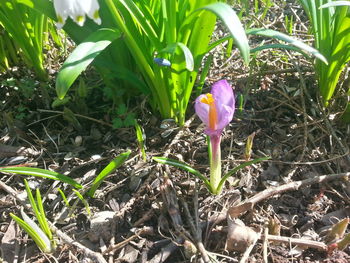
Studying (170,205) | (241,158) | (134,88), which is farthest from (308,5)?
(170,205)

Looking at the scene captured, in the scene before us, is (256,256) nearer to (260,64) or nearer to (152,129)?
(152,129)

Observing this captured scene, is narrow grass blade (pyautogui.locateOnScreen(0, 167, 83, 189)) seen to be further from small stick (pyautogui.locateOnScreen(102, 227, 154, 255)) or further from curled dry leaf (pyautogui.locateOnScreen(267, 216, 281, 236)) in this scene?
curled dry leaf (pyautogui.locateOnScreen(267, 216, 281, 236))

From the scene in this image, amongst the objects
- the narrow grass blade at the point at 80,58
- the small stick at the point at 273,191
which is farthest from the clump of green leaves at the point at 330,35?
the narrow grass blade at the point at 80,58

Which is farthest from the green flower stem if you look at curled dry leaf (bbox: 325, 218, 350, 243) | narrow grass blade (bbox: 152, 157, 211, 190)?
curled dry leaf (bbox: 325, 218, 350, 243)

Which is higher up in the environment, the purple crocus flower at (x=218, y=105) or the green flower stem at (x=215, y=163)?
the purple crocus flower at (x=218, y=105)

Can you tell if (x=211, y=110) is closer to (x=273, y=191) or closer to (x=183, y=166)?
(x=183, y=166)

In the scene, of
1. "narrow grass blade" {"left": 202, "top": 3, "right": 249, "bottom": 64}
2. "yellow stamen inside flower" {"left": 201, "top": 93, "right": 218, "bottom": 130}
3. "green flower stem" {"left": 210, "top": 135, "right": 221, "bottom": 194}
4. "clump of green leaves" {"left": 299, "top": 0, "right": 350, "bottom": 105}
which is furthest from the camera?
"clump of green leaves" {"left": 299, "top": 0, "right": 350, "bottom": 105}

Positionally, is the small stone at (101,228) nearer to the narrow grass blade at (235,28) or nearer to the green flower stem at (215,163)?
the green flower stem at (215,163)
